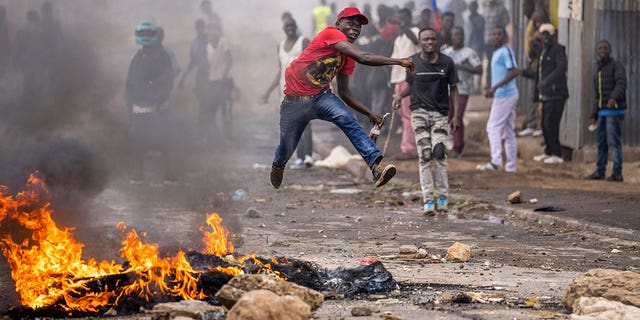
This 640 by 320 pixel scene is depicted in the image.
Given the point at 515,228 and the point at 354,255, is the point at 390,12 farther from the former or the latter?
the point at 354,255

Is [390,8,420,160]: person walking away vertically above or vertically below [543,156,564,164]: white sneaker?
above

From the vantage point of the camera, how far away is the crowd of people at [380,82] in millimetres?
9031

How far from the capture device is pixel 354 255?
30.2ft

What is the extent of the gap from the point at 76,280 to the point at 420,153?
5.42 meters

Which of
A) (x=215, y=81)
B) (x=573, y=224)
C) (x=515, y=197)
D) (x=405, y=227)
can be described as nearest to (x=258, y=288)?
(x=405, y=227)

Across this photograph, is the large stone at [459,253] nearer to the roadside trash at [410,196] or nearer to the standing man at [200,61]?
the roadside trash at [410,196]

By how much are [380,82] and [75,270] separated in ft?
44.3

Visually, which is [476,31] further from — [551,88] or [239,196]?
[239,196]

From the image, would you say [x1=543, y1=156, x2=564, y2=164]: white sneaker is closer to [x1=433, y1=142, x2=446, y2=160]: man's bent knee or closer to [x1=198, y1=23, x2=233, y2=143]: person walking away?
[x1=433, y1=142, x2=446, y2=160]: man's bent knee

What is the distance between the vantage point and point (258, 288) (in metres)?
6.47

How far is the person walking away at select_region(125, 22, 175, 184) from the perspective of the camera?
15148 millimetres

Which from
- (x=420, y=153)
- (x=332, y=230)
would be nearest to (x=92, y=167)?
(x=332, y=230)

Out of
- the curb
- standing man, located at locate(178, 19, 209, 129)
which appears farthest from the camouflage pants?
standing man, located at locate(178, 19, 209, 129)

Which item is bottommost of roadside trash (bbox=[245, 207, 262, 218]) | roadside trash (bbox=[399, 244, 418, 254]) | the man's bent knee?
roadside trash (bbox=[245, 207, 262, 218])
